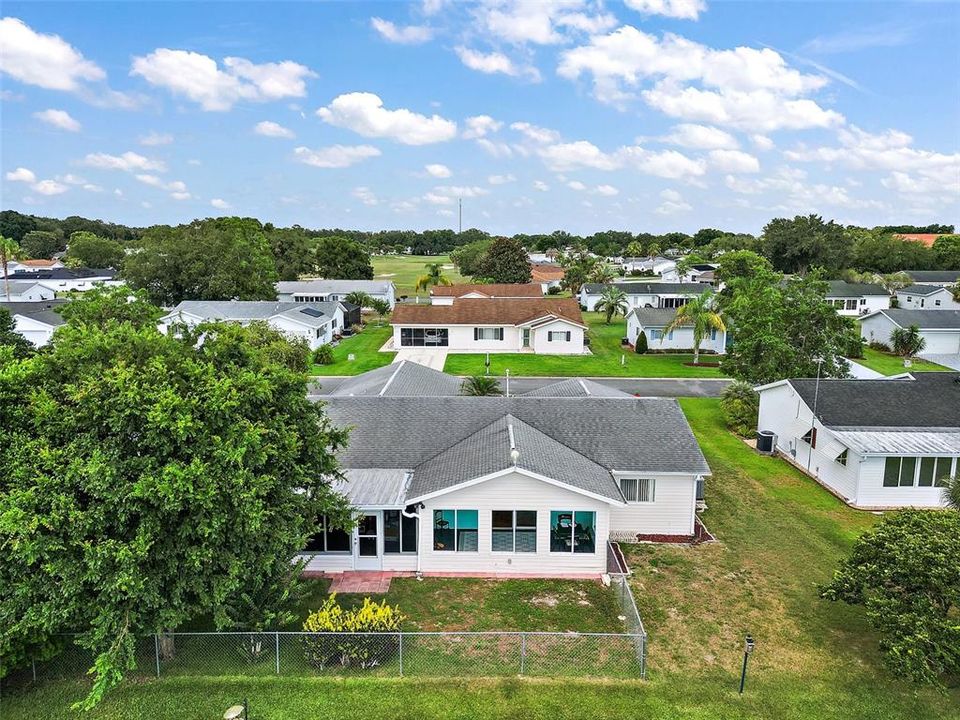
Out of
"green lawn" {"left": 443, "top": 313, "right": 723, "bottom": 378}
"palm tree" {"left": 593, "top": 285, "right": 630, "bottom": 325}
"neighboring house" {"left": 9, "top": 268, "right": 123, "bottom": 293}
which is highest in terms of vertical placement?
"neighboring house" {"left": 9, "top": 268, "right": 123, "bottom": 293}

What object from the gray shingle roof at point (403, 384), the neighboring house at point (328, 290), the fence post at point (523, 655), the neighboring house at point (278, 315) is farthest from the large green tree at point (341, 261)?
the fence post at point (523, 655)

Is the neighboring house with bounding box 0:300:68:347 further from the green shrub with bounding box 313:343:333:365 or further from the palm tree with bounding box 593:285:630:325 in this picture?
the palm tree with bounding box 593:285:630:325

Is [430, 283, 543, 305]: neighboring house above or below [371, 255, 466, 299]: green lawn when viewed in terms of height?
below

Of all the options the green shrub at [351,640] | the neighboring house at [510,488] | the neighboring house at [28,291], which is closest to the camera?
the green shrub at [351,640]

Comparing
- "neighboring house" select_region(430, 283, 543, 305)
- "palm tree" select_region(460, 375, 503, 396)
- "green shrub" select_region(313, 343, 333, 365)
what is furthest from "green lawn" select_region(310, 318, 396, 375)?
"palm tree" select_region(460, 375, 503, 396)

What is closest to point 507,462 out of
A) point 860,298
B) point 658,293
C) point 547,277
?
point 658,293

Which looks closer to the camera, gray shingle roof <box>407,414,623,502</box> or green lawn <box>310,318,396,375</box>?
gray shingle roof <box>407,414,623,502</box>

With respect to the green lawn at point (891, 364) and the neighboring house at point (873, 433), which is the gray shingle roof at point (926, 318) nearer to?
the green lawn at point (891, 364)
